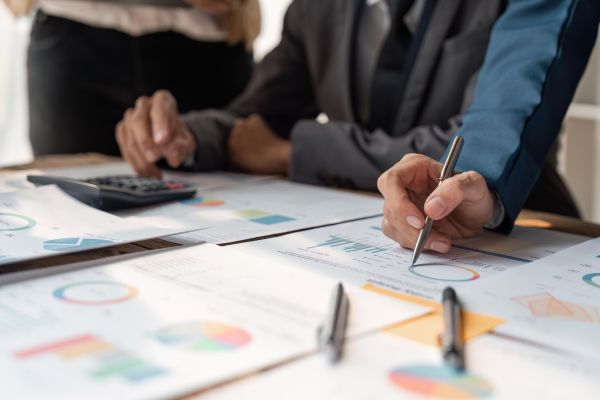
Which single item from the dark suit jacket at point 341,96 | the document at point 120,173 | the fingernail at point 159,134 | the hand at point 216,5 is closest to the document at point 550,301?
the dark suit jacket at point 341,96

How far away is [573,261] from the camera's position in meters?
0.69

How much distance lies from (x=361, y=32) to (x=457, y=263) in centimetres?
81

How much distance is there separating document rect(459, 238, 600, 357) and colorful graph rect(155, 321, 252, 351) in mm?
188

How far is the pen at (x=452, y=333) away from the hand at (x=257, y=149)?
0.78 m

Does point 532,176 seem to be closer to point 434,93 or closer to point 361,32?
point 434,93

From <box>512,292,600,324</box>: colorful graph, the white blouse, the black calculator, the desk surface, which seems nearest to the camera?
<box>512,292,600,324</box>: colorful graph

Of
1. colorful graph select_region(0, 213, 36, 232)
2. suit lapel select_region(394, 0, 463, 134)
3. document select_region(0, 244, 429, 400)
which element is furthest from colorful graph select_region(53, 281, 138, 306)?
suit lapel select_region(394, 0, 463, 134)

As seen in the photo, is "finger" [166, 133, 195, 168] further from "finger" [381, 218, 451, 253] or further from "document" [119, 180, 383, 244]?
"finger" [381, 218, 451, 253]

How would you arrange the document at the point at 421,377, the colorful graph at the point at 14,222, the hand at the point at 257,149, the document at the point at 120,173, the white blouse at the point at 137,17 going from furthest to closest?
the white blouse at the point at 137,17
the hand at the point at 257,149
the document at the point at 120,173
the colorful graph at the point at 14,222
the document at the point at 421,377

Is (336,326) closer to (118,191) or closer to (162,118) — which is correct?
(118,191)

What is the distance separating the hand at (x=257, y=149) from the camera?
1.31 metres

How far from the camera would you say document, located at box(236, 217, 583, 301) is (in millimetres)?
622

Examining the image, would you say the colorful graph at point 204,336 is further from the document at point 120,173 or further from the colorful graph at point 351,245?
the document at point 120,173

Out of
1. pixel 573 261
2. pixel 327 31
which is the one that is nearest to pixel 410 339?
pixel 573 261
